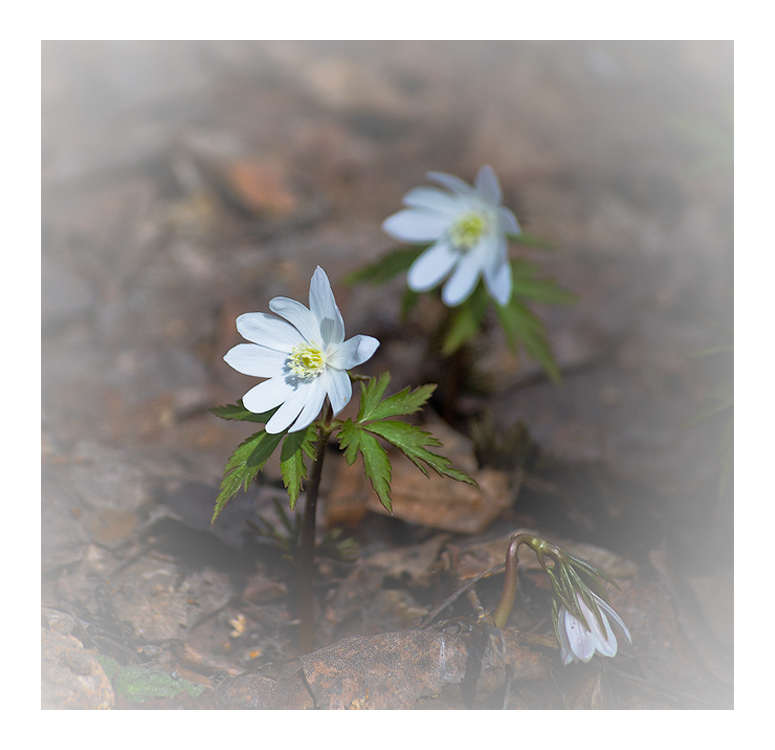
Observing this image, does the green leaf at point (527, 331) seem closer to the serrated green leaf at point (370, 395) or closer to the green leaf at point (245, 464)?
the serrated green leaf at point (370, 395)

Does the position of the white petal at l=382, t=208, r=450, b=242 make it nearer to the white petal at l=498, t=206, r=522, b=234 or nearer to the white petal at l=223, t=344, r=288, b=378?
the white petal at l=498, t=206, r=522, b=234

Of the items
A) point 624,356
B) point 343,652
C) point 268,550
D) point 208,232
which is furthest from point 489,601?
point 208,232

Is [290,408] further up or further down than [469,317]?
further down

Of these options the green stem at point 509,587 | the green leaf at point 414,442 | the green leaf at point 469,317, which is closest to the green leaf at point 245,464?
the green leaf at point 414,442

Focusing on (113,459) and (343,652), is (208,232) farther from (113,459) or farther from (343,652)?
(343,652)

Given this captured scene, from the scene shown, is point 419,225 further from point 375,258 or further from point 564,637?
point 564,637

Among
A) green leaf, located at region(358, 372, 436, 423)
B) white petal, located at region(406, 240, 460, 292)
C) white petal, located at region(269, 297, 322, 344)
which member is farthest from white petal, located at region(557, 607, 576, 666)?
white petal, located at region(406, 240, 460, 292)

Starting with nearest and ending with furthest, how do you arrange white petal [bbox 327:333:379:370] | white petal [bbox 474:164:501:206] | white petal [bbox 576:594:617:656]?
white petal [bbox 327:333:379:370], white petal [bbox 576:594:617:656], white petal [bbox 474:164:501:206]

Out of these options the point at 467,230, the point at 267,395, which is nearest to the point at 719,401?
the point at 467,230
